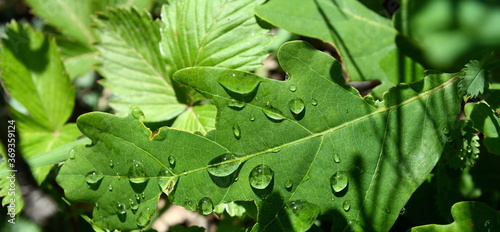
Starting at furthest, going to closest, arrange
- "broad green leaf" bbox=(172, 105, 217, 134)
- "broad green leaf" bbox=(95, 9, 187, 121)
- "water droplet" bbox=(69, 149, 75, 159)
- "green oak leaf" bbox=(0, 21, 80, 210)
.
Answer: "green oak leaf" bbox=(0, 21, 80, 210), "broad green leaf" bbox=(95, 9, 187, 121), "broad green leaf" bbox=(172, 105, 217, 134), "water droplet" bbox=(69, 149, 75, 159)

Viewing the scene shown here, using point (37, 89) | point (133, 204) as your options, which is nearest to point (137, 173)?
point (133, 204)

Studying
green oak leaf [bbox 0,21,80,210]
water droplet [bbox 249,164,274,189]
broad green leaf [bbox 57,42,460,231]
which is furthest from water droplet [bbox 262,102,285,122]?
green oak leaf [bbox 0,21,80,210]

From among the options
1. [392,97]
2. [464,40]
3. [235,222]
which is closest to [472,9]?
[464,40]

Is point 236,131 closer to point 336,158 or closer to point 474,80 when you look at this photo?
point 336,158

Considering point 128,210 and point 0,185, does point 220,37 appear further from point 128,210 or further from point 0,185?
point 0,185

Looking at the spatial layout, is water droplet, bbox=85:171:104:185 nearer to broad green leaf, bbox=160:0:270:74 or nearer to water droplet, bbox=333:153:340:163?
broad green leaf, bbox=160:0:270:74

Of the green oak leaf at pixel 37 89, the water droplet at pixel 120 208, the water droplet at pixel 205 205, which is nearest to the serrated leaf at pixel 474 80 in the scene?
the water droplet at pixel 205 205
